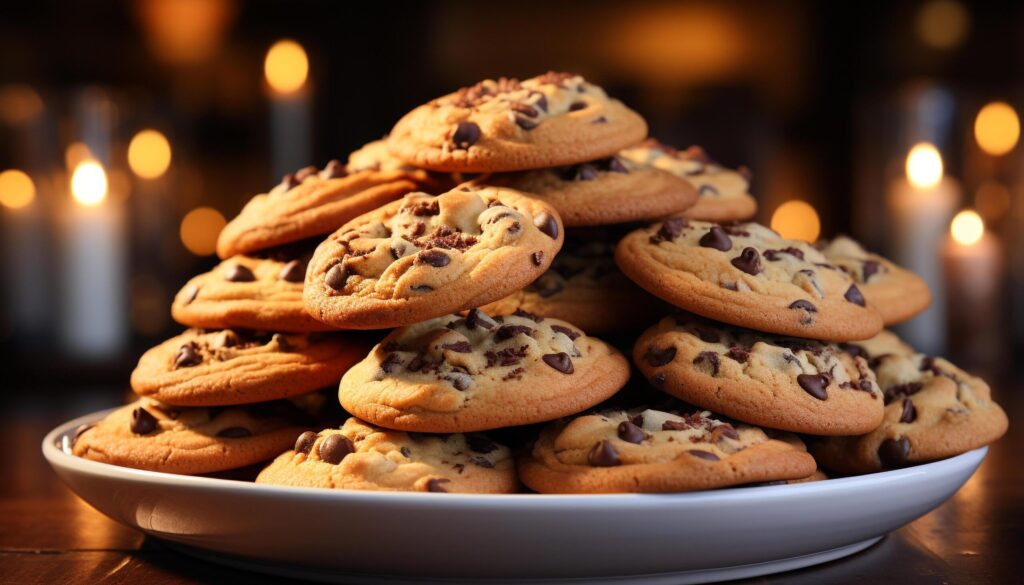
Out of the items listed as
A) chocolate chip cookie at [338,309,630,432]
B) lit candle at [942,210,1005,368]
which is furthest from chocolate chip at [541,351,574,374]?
lit candle at [942,210,1005,368]

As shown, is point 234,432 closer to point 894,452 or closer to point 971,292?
point 894,452

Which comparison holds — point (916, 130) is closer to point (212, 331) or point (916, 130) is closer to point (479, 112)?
point (479, 112)

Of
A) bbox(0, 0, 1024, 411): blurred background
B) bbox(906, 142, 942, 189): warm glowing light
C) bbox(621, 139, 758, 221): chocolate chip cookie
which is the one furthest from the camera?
bbox(0, 0, 1024, 411): blurred background

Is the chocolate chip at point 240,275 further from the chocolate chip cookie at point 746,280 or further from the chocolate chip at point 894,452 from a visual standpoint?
the chocolate chip at point 894,452

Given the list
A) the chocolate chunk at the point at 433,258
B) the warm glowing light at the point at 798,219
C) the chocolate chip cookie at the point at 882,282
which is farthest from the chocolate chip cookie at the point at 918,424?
the warm glowing light at the point at 798,219

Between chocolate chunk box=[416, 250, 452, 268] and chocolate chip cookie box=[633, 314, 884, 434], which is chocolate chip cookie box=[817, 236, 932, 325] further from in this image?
chocolate chunk box=[416, 250, 452, 268]

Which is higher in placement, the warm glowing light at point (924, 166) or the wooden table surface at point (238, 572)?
the warm glowing light at point (924, 166)

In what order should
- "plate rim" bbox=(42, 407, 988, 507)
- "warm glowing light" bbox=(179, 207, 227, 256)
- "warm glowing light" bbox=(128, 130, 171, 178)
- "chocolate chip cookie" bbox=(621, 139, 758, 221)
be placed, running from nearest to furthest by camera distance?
1. "plate rim" bbox=(42, 407, 988, 507)
2. "chocolate chip cookie" bbox=(621, 139, 758, 221)
3. "warm glowing light" bbox=(128, 130, 171, 178)
4. "warm glowing light" bbox=(179, 207, 227, 256)

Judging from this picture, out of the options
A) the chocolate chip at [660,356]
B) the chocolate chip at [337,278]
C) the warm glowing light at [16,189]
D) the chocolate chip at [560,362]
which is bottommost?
the warm glowing light at [16,189]
